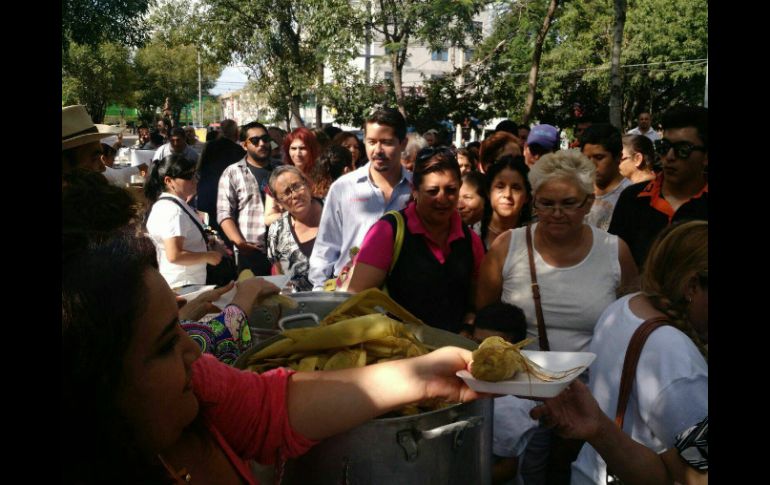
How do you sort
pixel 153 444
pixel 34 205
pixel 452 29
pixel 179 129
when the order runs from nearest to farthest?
pixel 34 205 < pixel 153 444 < pixel 179 129 < pixel 452 29

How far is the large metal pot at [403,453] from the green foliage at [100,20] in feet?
39.6

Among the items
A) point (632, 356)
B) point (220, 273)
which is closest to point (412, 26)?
point (220, 273)

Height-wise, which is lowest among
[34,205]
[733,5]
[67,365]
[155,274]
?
[67,365]

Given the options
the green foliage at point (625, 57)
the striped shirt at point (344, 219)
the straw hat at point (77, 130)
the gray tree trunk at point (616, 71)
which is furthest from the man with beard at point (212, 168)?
the green foliage at point (625, 57)

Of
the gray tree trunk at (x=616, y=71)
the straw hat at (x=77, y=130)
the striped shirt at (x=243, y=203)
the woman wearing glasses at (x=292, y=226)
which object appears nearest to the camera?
the straw hat at (x=77, y=130)

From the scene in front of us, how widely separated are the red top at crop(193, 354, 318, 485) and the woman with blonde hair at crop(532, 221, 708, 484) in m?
0.78

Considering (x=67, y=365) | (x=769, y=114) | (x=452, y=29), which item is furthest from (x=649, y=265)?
(x=452, y=29)

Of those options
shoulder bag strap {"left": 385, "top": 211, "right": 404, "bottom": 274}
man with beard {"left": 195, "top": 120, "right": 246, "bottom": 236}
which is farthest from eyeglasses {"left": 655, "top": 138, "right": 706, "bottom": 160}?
man with beard {"left": 195, "top": 120, "right": 246, "bottom": 236}

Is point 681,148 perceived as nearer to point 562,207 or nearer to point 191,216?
point 562,207

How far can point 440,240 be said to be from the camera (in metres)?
3.49

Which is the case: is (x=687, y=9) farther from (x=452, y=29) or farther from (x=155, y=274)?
(x=155, y=274)

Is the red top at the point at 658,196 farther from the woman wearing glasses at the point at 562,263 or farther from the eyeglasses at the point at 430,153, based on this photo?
the eyeglasses at the point at 430,153

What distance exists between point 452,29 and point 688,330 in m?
17.7

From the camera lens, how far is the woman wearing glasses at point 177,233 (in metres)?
4.49
